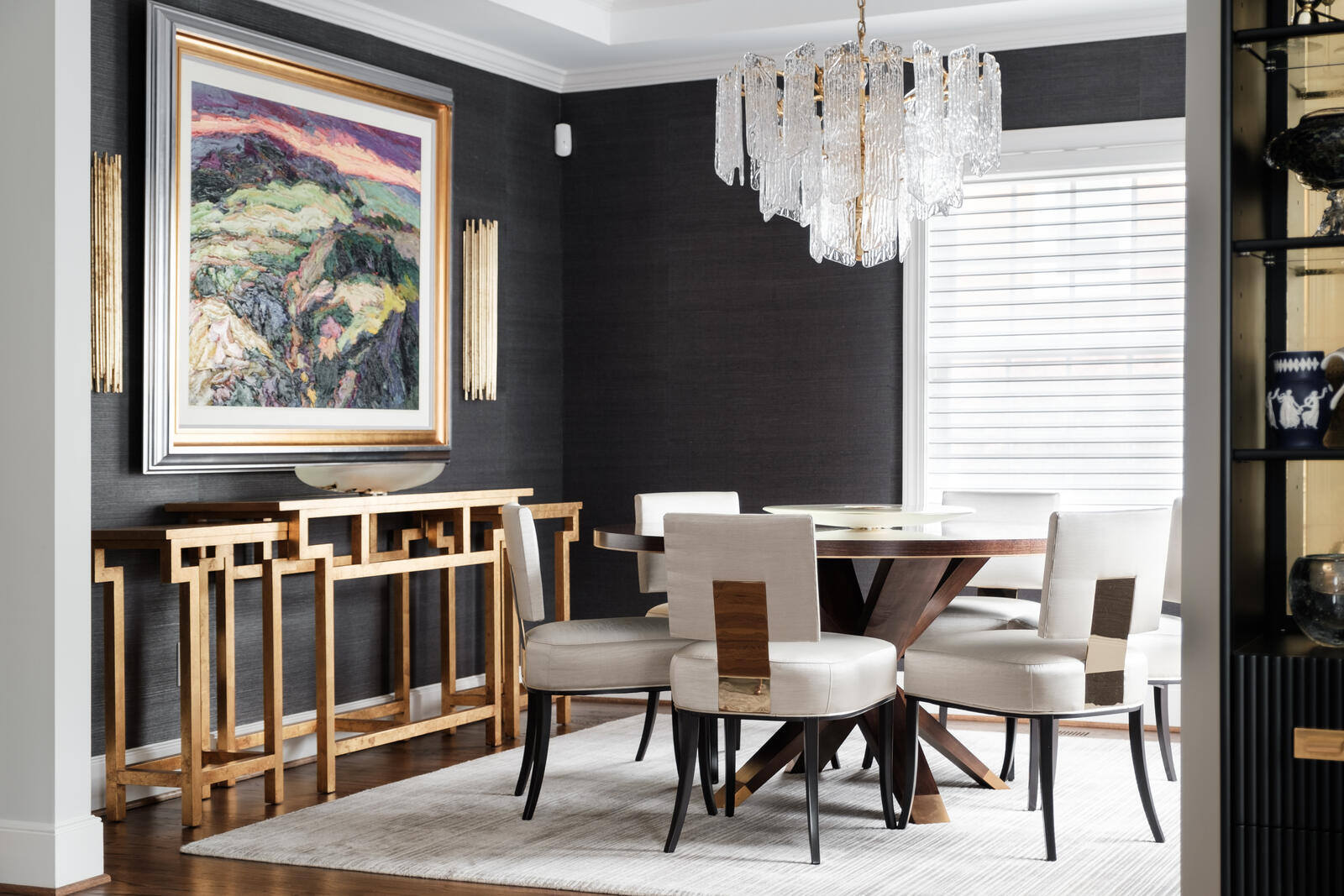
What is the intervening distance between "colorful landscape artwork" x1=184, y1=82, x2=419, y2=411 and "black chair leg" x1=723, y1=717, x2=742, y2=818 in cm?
205

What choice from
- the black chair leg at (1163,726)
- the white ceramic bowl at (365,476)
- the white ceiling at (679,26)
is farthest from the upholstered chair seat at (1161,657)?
the white ceiling at (679,26)

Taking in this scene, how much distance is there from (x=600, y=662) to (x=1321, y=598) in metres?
2.11

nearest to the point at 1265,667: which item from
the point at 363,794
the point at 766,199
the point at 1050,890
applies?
the point at 1050,890

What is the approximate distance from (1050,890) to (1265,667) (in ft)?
3.91

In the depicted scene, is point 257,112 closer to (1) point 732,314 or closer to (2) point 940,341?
(1) point 732,314

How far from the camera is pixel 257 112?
4875 millimetres

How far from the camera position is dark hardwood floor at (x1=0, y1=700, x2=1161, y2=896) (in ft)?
11.5

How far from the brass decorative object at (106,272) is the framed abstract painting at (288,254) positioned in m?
0.11

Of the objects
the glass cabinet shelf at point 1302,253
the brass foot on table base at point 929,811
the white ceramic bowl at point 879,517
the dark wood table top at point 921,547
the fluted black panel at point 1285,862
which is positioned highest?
the glass cabinet shelf at point 1302,253

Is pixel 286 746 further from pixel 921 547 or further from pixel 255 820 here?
pixel 921 547

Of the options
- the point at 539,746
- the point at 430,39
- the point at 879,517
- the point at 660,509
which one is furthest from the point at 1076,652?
the point at 430,39

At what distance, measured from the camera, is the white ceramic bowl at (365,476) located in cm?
478

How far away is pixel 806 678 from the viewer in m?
3.62

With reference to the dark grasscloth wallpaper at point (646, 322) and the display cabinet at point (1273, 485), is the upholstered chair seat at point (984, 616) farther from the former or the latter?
the display cabinet at point (1273, 485)
